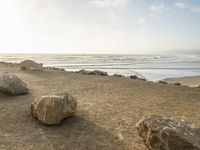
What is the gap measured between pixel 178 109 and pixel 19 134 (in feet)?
13.5

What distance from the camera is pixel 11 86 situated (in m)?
10.0

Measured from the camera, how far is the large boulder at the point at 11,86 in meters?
9.95

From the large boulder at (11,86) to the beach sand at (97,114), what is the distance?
23cm

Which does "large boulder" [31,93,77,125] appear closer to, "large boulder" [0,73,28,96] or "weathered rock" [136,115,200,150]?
"weathered rock" [136,115,200,150]

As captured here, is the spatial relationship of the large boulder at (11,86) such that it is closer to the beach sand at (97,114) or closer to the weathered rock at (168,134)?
the beach sand at (97,114)

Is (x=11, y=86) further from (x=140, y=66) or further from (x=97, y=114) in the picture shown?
(x=140, y=66)

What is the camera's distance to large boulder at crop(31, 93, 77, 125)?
7.42m

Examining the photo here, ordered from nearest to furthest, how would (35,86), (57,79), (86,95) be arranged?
(86,95)
(35,86)
(57,79)

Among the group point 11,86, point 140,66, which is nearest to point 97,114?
point 11,86

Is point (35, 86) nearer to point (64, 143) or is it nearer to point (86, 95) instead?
point (86, 95)

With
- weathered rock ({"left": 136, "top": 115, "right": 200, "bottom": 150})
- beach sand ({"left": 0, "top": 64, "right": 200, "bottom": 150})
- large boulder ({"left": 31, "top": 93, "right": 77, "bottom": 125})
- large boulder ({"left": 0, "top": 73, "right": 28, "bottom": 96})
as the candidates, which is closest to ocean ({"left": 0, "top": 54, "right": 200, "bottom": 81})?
beach sand ({"left": 0, "top": 64, "right": 200, "bottom": 150})

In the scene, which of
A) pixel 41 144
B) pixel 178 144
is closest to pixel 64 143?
pixel 41 144

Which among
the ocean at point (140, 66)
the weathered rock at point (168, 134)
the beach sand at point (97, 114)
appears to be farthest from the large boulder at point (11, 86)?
the ocean at point (140, 66)

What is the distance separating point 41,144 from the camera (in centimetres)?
641
